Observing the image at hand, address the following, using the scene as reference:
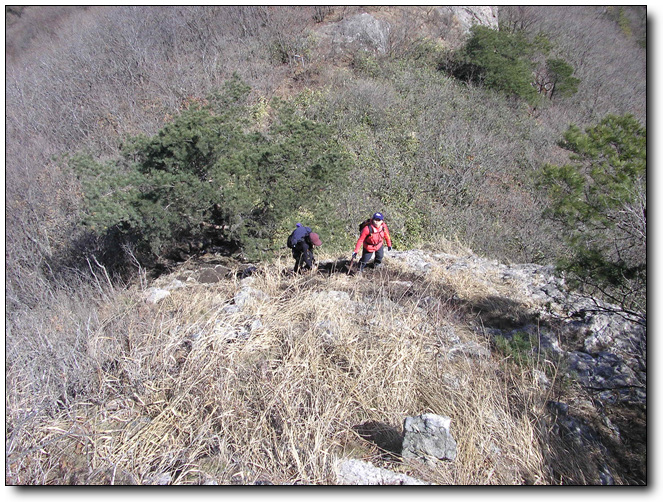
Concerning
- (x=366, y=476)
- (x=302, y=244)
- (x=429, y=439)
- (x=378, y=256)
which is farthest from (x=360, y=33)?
(x=366, y=476)

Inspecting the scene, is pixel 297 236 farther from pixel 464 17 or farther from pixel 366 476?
pixel 464 17

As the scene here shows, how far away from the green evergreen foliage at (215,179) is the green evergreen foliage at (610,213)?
3.99 m

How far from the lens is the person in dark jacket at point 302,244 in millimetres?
6035

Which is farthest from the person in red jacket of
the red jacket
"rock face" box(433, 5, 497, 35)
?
"rock face" box(433, 5, 497, 35)

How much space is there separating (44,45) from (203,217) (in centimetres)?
2616

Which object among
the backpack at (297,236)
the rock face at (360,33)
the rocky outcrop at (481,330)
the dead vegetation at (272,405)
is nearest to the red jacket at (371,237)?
the rocky outcrop at (481,330)

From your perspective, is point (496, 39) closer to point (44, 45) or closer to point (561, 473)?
point (561, 473)

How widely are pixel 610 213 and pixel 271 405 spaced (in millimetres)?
3998

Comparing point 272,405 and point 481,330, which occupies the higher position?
point 272,405

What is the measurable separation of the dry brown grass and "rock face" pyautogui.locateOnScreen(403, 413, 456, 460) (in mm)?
76

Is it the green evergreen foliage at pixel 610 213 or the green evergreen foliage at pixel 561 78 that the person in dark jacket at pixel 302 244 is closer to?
the green evergreen foliage at pixel 610 213

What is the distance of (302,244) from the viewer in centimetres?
612

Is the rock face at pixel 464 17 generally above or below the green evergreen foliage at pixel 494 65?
above

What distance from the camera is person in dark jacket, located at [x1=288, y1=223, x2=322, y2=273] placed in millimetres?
6035
